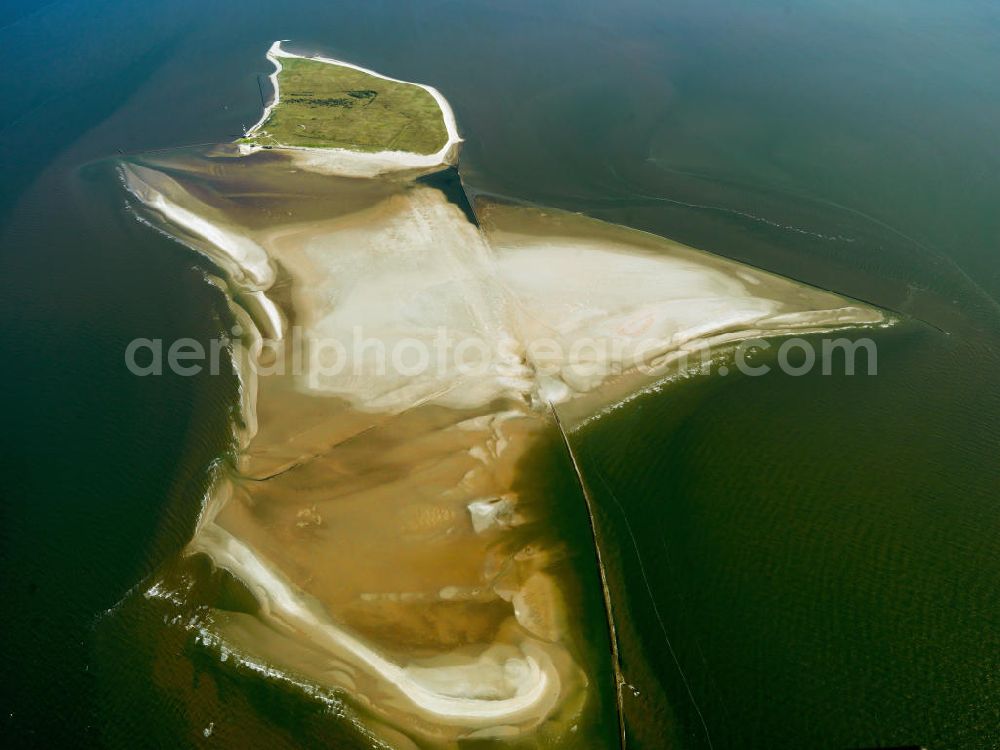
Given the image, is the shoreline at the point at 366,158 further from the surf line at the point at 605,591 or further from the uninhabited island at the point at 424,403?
the surf line at the point at 605,591

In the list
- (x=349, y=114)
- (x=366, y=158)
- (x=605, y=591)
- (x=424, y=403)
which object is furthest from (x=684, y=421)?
(x=349, y=114)

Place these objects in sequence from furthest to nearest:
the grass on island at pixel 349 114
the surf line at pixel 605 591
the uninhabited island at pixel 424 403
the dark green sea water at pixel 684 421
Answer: the grass on island at pixel 349 114 < the uninhabited island at pixel 424 403 < the dark green sea water at pixel 684 421 < the surf line at pixel 605 591

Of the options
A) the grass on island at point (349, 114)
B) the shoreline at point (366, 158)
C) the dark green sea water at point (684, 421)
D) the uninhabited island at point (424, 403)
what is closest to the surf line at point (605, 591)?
the uninhabited island at point (424, 403)

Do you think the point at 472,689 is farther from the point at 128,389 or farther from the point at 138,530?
the point at 128,389

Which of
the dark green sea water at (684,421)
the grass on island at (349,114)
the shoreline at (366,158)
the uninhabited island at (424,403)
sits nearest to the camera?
the dark green sea water at (684,421)

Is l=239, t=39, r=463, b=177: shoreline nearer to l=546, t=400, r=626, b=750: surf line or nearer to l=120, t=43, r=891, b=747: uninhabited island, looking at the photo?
l=120, t=43, r=891, b=747: uninhabited island

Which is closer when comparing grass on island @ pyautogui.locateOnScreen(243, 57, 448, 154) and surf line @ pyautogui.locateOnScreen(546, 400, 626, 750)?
surf line @ pyautogui.locateOnScreen(546, 400, 626, 750)

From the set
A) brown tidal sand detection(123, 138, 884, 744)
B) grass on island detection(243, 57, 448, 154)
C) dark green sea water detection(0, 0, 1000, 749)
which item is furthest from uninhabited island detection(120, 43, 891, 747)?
dark green sea water detection(0, 0, 1000, 749)
